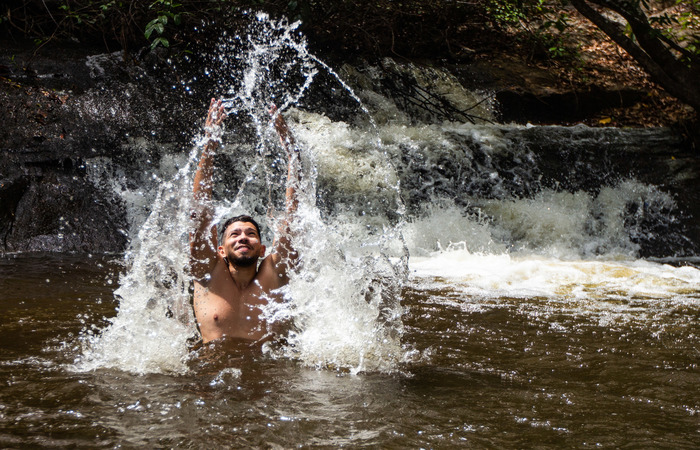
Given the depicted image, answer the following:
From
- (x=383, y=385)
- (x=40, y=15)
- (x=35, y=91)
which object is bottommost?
(x=383, y=385)

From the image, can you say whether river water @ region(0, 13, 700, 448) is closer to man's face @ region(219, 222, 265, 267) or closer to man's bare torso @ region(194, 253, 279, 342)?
man's bare torso @ region(194, 253, 279, 342)

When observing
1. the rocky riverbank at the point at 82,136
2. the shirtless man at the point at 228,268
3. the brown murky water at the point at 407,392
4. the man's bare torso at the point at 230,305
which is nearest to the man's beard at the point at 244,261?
the shirtless man at the point at 228,268

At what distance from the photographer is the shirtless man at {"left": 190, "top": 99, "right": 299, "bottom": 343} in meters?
3.77

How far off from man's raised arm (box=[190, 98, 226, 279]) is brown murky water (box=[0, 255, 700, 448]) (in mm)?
565

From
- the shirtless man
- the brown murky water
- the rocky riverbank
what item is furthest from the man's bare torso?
the rocky riverbank

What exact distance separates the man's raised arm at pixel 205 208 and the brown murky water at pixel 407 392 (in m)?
0.56

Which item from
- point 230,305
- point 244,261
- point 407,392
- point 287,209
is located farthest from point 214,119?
point 407,392

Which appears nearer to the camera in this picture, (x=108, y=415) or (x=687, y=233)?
(x=108, y=415)

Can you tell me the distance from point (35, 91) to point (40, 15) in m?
1.84

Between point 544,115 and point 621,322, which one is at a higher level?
point 544,115

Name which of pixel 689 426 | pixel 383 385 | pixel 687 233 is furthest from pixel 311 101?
pixel 689 426

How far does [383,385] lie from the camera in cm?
308

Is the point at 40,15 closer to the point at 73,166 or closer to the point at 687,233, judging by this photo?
the point at 73,166

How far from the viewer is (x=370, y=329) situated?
3.86 meters
